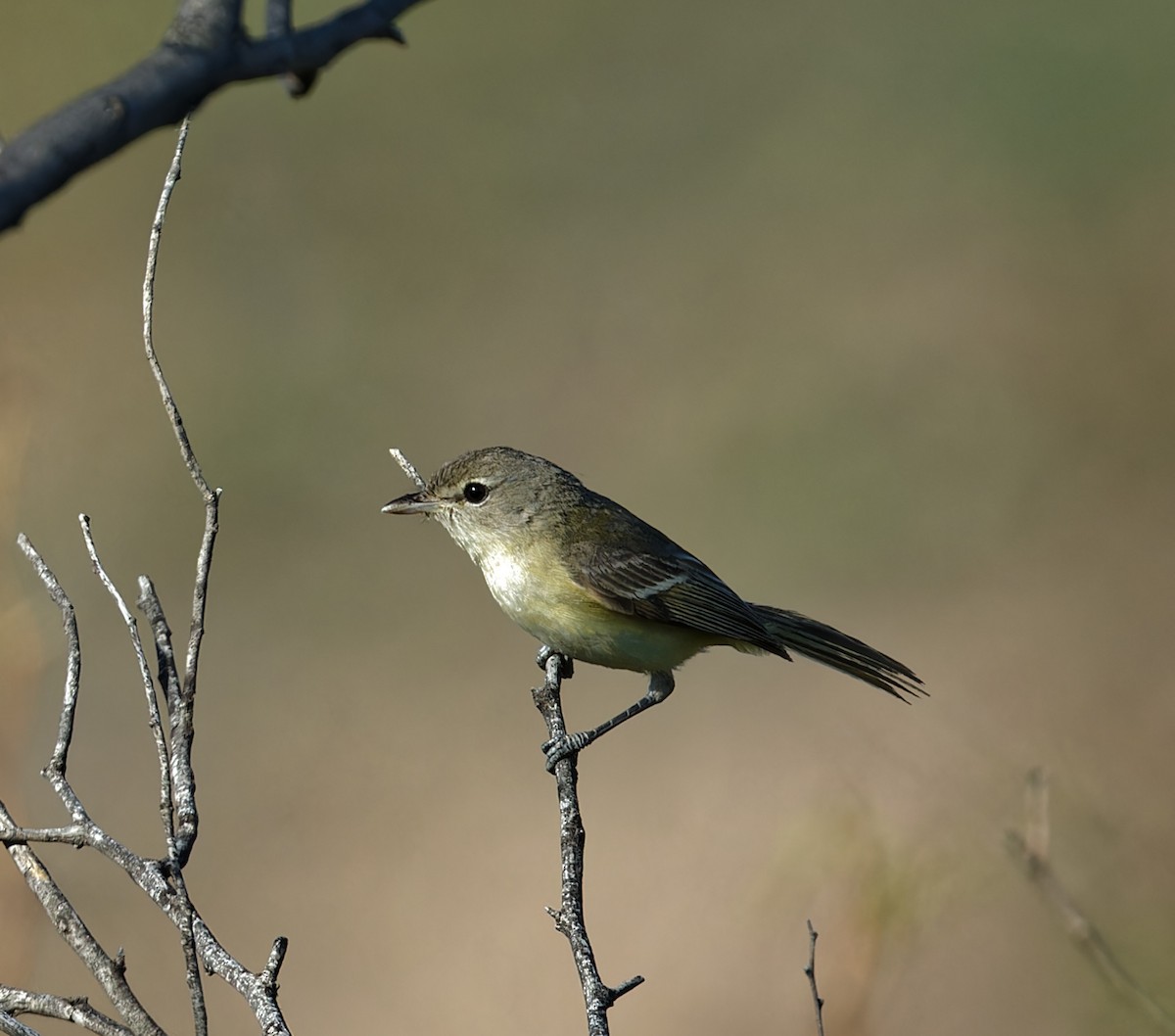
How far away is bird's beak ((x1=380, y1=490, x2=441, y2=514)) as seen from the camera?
4.86 m

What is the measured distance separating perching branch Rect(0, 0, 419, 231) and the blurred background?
271 cm

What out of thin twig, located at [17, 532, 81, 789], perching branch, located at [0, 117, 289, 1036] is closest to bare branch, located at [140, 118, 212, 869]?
perching branch, located at [0, 117, 289, 1036]

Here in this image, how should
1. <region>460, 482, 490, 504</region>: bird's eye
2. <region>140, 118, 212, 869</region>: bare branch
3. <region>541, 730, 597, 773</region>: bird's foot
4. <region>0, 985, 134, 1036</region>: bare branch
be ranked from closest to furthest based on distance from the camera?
1. <region>0, 985, 134, 1036</region>: bare branch
2. <region>140, 118, 212, 869</region>: bare branch
3. <region>541, 730, 597, 773</region>: bird's foot
4. <region>460, 482, 490, 504</region>: bird's eye

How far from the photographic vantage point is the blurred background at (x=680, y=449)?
5.58m

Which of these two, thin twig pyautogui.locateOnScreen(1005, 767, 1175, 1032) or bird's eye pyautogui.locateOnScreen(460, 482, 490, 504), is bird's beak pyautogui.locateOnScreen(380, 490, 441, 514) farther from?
thin twig pyautogui.locateOnScreen(1005, 767, 1175, 1032)

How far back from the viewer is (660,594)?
478cm

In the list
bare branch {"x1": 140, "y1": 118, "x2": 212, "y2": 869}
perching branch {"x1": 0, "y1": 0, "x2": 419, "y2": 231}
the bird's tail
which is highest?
the bird's tail

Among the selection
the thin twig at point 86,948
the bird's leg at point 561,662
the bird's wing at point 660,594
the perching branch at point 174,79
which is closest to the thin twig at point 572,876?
Answer: the bird's leg at point 561,662

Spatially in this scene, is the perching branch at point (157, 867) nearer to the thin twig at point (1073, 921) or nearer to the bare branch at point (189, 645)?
the bare branch at point (189, 645)

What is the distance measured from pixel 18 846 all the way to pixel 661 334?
8.35m

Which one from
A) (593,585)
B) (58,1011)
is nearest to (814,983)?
(58,1011)

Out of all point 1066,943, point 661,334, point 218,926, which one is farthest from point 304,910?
point 661,334

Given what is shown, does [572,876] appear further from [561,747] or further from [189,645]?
[189,645]

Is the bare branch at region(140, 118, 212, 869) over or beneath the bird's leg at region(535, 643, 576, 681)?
beneath
